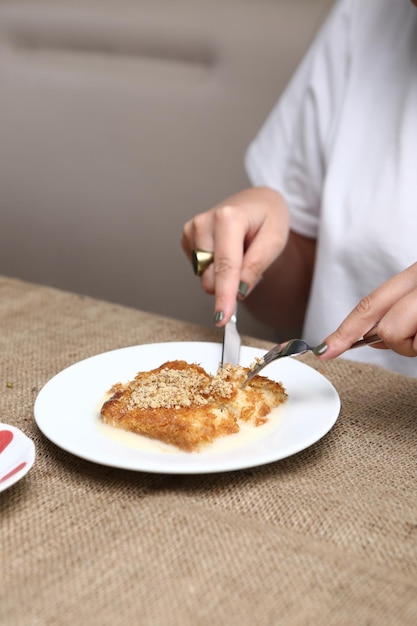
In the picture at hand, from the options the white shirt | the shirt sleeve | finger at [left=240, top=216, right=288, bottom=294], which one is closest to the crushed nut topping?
finger at [left=240, top=216, right=288, bottom=294]

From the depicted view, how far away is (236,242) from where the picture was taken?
808 mm

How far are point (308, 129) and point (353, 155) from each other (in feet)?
0.32

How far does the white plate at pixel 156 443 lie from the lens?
515 mm

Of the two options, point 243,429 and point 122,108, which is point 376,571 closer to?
point 243,429

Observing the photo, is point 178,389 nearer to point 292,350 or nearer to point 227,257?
point 292,350

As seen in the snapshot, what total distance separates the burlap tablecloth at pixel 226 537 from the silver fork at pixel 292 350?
0.07 m

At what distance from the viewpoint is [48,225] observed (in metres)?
1.62

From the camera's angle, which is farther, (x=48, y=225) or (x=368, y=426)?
(x=48, y=225)

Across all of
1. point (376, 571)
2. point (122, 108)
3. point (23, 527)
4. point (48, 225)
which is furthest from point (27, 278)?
point (376, 571)

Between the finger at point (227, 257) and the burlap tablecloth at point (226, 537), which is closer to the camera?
the burlap tablecloth at point (226, 537)

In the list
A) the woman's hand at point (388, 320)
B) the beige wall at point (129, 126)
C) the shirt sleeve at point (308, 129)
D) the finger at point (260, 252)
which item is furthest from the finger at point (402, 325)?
the beige wall at point (129, 126)

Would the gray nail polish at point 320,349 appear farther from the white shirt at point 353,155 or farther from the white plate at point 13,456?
the white shirt at point 353,155

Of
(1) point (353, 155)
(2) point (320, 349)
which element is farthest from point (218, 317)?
(1) point (353, 155)

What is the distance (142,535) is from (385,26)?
0.81m
